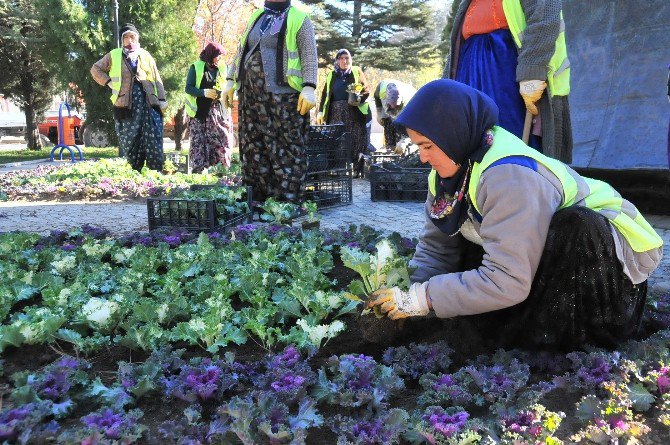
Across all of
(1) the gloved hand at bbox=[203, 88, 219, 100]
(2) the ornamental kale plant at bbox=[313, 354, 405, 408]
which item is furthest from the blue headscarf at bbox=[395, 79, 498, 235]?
(1) the gloved hand at bbox=[203, 88, 219, 100]

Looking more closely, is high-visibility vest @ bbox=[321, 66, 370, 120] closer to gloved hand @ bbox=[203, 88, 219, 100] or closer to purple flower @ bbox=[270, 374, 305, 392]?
gloved hand @ bbox=[203, 88, 219, 100]

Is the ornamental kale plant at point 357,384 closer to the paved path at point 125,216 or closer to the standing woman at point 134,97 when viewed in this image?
the paved path at point 125,216

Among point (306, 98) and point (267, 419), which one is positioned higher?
point (306, 98)

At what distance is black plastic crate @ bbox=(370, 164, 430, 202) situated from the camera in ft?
26.8

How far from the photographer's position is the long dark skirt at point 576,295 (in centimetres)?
237

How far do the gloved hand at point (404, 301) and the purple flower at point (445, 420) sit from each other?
503mm

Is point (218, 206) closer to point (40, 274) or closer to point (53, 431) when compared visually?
point (40, 274)

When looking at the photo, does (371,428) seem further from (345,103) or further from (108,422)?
(345,103)

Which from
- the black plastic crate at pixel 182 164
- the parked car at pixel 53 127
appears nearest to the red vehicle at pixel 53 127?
the parked car at pixel 53 127

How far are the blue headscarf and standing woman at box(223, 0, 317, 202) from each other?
3969mm

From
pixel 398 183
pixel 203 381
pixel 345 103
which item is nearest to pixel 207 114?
pixel 345 103

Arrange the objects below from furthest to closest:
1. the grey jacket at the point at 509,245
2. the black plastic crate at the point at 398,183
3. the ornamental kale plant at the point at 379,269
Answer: the black plastic crate at the point at 398,183
the ornamental kale plant at the point at 379,269
the grey jacket at the point at 509,245

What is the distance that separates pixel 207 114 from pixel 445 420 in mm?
9299

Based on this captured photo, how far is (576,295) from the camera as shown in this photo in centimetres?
245
